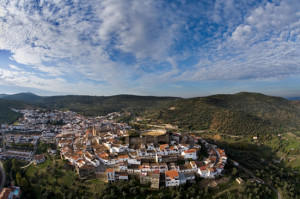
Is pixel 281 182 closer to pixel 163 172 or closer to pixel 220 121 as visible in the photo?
pixel 163 172

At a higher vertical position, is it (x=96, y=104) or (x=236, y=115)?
(x=96, y=104)

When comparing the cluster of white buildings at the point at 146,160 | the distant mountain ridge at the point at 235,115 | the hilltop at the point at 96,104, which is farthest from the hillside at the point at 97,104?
the cluster of white buildings at the point at 146,160

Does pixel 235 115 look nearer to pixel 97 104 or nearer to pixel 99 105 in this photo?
pixel 99 105

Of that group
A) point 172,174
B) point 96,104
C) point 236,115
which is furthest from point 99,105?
point 172,174

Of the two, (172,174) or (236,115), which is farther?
(236,115)

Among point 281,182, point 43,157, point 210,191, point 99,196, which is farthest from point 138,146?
point 281,182

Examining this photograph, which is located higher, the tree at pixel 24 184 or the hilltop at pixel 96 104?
the hilltop at pixel 96 104

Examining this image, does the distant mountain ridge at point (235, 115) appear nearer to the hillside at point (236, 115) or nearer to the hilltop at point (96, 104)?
the hillside at point (236, 115)

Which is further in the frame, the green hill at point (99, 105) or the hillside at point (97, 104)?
the hillside at point (97, 104)
